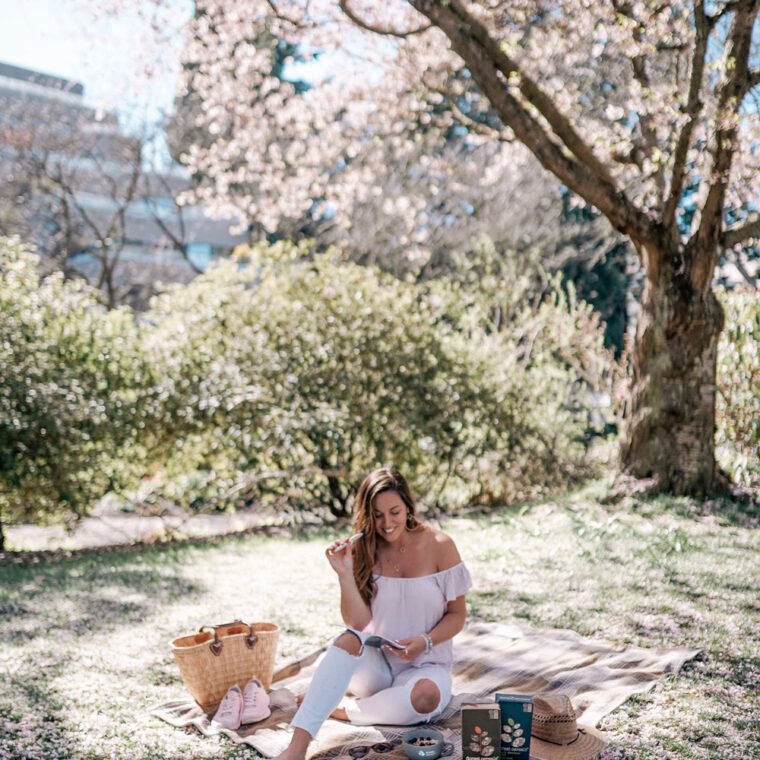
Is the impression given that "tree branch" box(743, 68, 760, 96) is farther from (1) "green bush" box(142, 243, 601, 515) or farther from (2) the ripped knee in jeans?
(2) the ripped knee in jeans

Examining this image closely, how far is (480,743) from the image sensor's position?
108 inches

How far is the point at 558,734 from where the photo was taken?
301 cm

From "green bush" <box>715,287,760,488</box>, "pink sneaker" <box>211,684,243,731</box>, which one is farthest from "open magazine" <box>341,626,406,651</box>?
"green bush" <box>715,287,760,488</box>

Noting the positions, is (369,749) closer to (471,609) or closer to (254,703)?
(254,703)

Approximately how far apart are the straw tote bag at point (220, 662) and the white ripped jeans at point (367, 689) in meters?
0.45

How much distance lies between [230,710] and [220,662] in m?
0.20

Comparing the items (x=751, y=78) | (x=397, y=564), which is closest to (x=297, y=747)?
(x=397, y=564)

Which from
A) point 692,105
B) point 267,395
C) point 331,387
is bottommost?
point 267,395

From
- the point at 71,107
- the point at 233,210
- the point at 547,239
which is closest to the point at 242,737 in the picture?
the point at 233,210

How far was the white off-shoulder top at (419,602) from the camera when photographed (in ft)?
11.2

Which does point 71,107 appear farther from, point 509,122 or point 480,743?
point 480,743

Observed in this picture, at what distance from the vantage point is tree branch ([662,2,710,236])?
6457 mm

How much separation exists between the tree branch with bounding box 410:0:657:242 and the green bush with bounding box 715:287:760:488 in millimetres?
2156

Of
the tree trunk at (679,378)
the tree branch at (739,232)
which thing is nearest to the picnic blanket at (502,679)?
the tree trunk at (679,378)
